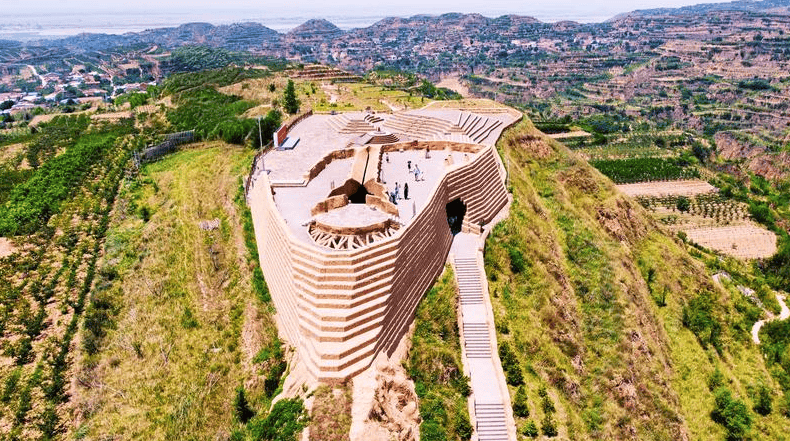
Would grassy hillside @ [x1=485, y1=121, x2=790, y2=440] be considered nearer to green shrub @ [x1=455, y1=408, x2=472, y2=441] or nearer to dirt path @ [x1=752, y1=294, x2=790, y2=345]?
dirt path @ [x1=752, y1=294, x2=790, y2=345]

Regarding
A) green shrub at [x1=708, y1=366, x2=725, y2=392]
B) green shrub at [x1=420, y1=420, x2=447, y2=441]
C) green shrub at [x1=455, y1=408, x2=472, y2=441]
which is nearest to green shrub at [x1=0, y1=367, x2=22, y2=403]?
green shrub at [x1=420, y1=420, x2=447, y2=441]

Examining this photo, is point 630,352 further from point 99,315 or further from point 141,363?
point 99,315

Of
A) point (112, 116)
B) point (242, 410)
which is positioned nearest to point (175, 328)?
point (242, 410)

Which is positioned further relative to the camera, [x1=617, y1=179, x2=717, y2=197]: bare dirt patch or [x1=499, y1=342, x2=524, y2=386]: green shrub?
[x1=617, y1=179, x2=717, y2=197]: bare dirt patch

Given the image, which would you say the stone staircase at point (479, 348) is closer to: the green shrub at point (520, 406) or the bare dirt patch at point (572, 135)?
the green shrub at point (520, 406)

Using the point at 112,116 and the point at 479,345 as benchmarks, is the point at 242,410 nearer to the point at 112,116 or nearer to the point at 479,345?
the point at 479,345
